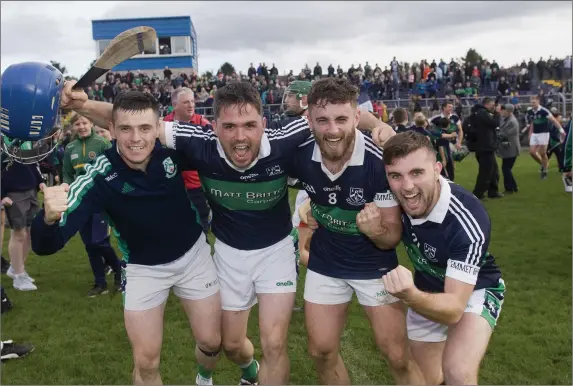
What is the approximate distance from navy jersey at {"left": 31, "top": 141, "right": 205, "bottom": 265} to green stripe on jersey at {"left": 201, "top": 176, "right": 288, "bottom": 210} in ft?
0.86

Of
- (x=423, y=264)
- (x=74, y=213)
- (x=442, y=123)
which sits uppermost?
(x=74, y=213)

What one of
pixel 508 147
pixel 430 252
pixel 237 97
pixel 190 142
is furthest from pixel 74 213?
pixel 508 147

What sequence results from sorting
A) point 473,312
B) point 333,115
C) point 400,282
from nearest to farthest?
point 400,282 → point 473,312 → point 333,115

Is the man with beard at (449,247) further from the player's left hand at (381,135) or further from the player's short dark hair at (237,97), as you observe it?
the player's short dark hair at (237,97)

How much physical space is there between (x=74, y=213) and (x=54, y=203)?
16.0 inches

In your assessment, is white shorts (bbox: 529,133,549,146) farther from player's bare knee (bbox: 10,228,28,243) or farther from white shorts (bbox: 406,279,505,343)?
player's bare knee (bbox: 10,228,28,243)

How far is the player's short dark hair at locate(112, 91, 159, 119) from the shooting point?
385cm

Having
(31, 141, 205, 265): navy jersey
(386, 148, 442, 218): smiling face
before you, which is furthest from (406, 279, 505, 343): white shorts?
(31, 141, 205, 265): navy jersey

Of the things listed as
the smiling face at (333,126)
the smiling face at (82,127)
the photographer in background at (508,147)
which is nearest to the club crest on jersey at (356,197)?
the smiling face at (333,126)

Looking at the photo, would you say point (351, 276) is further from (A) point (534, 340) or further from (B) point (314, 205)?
(A) point (534, 340)

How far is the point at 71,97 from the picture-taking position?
3932 mm

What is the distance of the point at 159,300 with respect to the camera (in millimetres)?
4184

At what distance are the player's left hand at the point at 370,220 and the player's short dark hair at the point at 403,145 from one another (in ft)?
1.21

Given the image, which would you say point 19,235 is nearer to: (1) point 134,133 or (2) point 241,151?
(1) point 134,133
